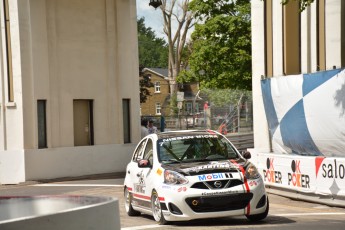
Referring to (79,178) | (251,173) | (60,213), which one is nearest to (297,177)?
(251,173)

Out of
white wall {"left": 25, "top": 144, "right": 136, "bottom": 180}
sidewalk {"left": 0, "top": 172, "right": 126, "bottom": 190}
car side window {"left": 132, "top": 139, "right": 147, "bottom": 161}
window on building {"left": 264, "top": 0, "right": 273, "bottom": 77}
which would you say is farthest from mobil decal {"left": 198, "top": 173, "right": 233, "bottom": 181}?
white wall {"left": 25, "top": 144, "right": 136, "bottom": 180}

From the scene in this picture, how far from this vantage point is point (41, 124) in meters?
27.1

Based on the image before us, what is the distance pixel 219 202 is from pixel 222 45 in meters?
40.6

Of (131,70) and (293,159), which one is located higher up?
(131,70)

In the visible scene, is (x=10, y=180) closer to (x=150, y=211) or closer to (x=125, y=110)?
(x=125, y=110)

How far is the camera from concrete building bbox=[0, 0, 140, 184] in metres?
26.5

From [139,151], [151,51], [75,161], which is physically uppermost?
[151,51]

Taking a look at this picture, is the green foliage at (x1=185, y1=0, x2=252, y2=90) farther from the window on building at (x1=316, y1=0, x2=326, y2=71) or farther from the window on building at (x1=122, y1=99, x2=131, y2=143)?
the window on building at (x1=316, y1=0, x2=326, y2=71)

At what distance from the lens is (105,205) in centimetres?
621


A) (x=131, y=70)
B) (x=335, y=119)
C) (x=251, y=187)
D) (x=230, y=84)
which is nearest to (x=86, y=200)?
(x=251, y=187)

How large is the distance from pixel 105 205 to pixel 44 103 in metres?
21.4

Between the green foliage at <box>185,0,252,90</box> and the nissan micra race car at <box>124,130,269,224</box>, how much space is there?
37118mm

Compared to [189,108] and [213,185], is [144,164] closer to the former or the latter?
[213,185]

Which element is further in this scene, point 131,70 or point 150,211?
point 131,70
